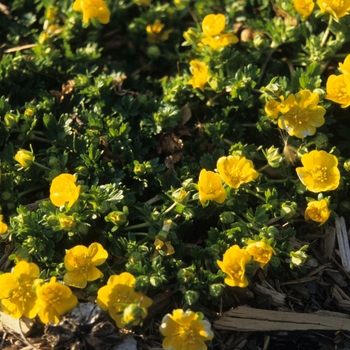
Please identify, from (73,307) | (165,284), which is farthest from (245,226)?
(73,307)

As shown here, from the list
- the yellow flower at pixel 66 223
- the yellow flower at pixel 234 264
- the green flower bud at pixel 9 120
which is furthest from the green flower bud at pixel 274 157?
the green flower bud at pixel 9 120

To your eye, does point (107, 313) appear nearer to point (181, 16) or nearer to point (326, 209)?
point (326, 209)

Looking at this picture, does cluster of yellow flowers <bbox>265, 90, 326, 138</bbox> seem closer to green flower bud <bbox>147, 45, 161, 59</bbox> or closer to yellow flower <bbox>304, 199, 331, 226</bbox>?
yellow flower <bbox>304, 199, 331, 226</bbox>

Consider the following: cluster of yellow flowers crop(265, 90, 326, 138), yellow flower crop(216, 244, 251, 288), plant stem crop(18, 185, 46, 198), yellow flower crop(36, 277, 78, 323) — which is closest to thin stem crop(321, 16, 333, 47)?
cluster of yellow flowers crop(265, 90, 326, 138)

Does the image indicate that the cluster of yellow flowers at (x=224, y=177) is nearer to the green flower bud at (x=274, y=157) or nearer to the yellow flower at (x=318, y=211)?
the green flower bud at (x=274, y=157)

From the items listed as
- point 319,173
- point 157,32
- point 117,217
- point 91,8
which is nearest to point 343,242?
point 319,173

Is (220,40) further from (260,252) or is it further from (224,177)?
(260,252)
